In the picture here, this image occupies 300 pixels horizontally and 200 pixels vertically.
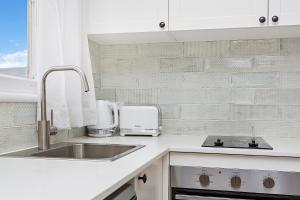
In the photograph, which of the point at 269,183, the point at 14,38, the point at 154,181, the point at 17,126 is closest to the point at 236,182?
the point at 269,183

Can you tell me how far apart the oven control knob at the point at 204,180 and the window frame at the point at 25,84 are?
0.89m

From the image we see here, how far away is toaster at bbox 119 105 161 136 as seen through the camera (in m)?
2.23

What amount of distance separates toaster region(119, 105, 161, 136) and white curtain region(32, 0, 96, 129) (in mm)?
236

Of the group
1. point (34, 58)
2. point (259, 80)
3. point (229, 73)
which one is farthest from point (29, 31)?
point (259, 80)

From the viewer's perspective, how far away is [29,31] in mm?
1897

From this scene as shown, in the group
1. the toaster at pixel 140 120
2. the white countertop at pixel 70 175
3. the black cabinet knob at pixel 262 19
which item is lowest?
the white countertop at pixel 70 175

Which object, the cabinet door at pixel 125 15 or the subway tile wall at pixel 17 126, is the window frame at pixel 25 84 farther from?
the cabinet door at pixel 125 15

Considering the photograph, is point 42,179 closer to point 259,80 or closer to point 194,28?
point 194,28

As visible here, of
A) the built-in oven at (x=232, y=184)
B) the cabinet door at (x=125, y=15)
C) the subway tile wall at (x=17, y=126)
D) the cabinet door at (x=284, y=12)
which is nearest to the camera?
the subway tile wall at (x=17, y=126)

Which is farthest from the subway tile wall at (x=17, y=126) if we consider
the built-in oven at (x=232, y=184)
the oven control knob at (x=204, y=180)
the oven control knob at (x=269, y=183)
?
the oven control knob at (x=269, y=183)

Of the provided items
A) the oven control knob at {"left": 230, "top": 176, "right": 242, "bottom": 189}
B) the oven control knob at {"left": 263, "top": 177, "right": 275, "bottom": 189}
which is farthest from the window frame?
the oven control knob at {"left": 263, "top": 177, "right": 275, "bottom": 189}

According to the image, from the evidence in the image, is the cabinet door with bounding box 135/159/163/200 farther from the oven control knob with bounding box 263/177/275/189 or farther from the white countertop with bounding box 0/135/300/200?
the oven control knob with bounding box 263/177/275/189

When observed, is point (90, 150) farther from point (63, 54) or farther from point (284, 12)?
point (284, 12)

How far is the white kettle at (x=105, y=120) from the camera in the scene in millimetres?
2193
